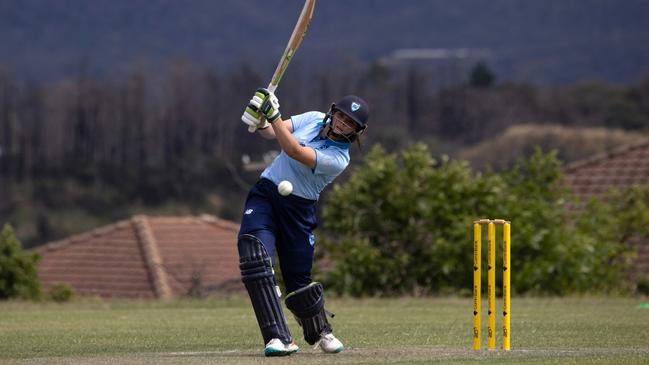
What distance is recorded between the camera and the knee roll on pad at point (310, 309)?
12.6 m

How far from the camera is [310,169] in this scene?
1239 centimetres

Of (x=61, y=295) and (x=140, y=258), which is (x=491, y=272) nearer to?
(x=61, y=295)

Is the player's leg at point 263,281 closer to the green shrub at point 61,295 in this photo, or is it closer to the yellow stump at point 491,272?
the yellow stump at point 491,272

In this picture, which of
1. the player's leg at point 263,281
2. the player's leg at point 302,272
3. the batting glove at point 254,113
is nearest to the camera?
the batting glove at point 254,113

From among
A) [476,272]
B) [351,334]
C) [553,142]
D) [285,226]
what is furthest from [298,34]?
[553,142]

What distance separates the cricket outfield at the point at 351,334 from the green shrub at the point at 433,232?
170 inches

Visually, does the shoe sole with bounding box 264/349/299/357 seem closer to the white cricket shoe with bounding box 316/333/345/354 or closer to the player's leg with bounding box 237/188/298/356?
the player's leg with bounding box 237/188/298/356

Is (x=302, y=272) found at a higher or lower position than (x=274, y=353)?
higher

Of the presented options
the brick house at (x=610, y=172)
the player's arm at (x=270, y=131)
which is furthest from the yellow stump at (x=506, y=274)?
the brick house at (x=610, y=172)

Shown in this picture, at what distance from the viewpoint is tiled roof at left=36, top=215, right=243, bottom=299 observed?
130 feet

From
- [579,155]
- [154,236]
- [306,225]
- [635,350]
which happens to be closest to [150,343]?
[306,225]

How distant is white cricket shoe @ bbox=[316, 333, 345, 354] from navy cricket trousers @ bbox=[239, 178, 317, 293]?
1.58ft

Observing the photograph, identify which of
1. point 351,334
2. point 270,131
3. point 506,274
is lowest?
point 351,334

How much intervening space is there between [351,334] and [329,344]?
213 centimetres
